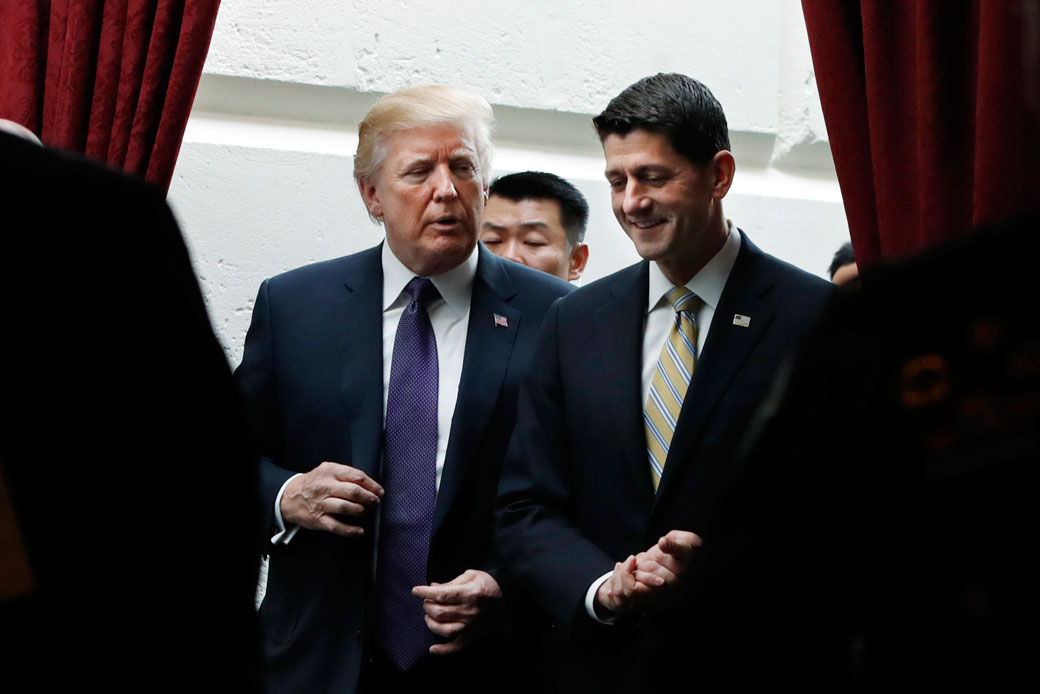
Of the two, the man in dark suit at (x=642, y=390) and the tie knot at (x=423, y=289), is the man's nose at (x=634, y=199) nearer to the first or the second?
the man in dark suit at (x=642, y=390)

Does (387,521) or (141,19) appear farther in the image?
(141,19)

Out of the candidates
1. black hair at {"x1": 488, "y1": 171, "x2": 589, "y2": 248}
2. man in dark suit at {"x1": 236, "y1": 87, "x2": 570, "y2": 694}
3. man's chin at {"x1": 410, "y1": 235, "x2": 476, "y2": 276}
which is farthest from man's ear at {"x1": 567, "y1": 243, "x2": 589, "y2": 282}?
man's chin at {"x1": 410, "y1": 235, "x2": 476, "y2": 276}

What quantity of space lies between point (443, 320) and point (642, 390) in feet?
1.55

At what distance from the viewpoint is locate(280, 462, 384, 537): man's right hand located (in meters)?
2.12

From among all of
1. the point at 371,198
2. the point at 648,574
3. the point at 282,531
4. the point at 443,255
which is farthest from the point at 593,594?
the point at 371,198

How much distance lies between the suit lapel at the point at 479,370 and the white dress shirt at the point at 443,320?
0.9 inches

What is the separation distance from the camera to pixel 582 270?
140 inches

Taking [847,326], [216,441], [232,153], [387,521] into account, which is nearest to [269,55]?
[232,153]

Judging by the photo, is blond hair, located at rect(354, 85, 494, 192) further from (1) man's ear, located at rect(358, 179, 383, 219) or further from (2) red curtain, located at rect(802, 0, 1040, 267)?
(2) red curtain, located at rect(802, 0, 1040, 267)

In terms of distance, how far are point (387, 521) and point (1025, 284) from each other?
5.42ft

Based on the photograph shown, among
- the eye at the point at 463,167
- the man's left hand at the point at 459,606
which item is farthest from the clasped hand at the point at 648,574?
the eye at the point at 463,167

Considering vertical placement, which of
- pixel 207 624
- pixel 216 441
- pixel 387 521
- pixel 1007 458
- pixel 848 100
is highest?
pixel 848 100

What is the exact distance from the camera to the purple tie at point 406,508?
2.21 metres

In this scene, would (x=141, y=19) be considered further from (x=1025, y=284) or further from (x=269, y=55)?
(x=1025, y=284)
